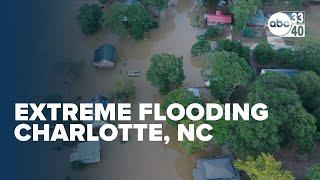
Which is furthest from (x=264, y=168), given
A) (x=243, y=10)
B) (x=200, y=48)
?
(x=243, y=10)

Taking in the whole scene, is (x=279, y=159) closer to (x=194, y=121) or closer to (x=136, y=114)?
(x=194, y=121)

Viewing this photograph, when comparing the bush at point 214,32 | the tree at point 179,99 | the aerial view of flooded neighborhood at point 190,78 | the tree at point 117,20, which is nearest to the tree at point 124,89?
the aerial view of flooded neighborhood at point 190,78

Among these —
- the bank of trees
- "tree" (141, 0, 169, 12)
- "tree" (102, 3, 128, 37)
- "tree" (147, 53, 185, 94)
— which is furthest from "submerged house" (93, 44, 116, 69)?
"tree" (141, 0, 169, 12)

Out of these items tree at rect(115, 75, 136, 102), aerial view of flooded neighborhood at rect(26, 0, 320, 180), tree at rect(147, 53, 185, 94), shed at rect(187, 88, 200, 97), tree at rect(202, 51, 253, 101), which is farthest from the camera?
shed at rect(187, 88, 200, 97)

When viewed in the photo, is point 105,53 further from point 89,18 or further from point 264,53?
point 264,53

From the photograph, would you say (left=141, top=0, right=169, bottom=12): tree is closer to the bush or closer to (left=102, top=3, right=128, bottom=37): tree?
(left=102, top=3, right=128, bottom=37): tree

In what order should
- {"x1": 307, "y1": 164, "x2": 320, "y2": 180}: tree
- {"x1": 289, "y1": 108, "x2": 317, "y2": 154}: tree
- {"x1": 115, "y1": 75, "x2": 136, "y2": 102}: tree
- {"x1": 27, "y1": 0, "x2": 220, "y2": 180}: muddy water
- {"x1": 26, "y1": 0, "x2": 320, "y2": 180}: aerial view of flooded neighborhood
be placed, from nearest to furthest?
{"x1": 307, "y1": 164, "x2": 320, "y2": 180}: tree
{"x1": 289, "y1": 108, "x2": 317, "y2": 154}: tree
{"x1": 26, "y1": 0, "x2": 320, "y2": 180}: aerial view of flooded neighborhood
{"x1": 27, "y1": 0, "x2": 220, "y2": 180}: muddy water
{"x1": 115, "y1": 75, "x2": 136, "y2": 102}: tree
